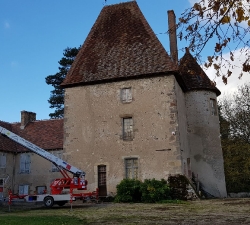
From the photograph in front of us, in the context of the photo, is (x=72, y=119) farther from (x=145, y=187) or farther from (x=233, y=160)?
(x=233, y=160)

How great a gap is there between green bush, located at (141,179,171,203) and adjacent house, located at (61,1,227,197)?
0.97 m

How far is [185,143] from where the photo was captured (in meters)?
18.7

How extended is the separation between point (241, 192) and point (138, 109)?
13.7 metres

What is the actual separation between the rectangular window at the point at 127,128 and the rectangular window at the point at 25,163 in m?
10.5

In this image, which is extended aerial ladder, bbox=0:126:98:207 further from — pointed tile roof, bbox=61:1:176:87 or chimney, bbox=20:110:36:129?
chimney, bbox=20:110:36:129

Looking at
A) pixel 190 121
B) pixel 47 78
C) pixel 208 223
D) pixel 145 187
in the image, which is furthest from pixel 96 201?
pixel 47 78

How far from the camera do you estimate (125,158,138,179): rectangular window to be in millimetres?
16875

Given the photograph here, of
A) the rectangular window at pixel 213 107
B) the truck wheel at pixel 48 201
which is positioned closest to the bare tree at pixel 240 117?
the rectangular window at pixel 213 107

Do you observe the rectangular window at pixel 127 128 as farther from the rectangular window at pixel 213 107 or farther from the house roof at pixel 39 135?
the house roof at pixel 39 135

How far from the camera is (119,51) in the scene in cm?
1916

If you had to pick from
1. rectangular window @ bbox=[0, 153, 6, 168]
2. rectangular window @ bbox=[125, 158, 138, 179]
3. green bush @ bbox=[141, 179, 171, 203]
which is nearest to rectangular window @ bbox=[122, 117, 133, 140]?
rectangular window @ bbox=[125, 158, 138, 179]

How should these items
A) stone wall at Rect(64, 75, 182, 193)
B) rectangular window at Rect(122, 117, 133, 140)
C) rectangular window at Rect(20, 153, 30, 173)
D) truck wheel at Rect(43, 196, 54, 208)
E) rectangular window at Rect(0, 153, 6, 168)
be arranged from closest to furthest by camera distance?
truck wheel at Rect(43, 196, 54, 208) < stone wall at Rect(64, 75, 182, 193) < rectangular window at Rect(122, 117, 133, 140) < rectangular window at Rect(0, 153, 6, 168) < rectangular window at Rect(20, 153, 30, 173)

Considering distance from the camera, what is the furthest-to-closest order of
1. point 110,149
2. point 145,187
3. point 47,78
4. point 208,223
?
point 47,78, point 110,149, point 145,187, point 208,223

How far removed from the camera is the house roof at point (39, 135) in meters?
24.3
